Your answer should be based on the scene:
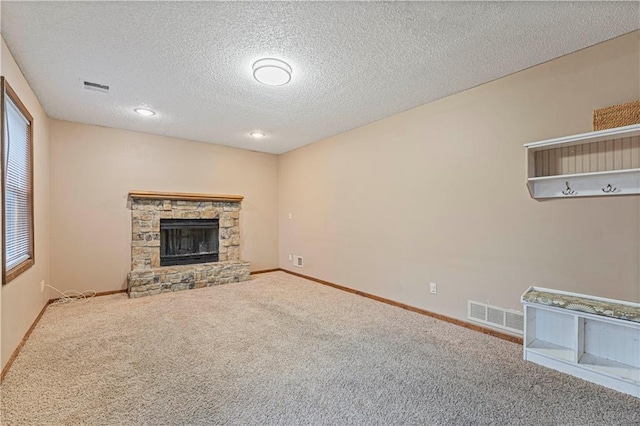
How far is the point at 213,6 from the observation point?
1.94 meters

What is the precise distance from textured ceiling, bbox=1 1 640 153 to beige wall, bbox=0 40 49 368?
0.53ft

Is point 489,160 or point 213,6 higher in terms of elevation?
point 213,6

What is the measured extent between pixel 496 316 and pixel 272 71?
3.12m

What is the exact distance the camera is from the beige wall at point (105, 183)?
13.8 ft

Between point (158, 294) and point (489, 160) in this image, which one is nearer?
point (489, 160)

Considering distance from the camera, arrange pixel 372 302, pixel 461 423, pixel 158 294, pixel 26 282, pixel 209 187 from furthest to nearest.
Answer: pixel 209 187
pixel 158 294
pixel 372 302
pixel 26 282
pixel 461 423

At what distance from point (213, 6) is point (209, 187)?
12.7 feet

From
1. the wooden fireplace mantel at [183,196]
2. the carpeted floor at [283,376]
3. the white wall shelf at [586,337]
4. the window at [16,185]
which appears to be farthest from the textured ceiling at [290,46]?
the carpeted floor at [283,376]

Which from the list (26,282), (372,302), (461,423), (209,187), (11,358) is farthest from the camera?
(209,187)

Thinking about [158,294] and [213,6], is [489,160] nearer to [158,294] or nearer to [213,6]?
[213,6]

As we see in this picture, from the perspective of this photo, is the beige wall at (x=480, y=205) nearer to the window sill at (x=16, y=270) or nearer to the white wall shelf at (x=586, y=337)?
the white wall shelf at (x=586, y=337)

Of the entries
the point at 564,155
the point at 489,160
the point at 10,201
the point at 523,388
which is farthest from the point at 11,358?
the point at 564,155

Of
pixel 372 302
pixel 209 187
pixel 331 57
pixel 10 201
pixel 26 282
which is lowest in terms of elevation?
pixel 372 302

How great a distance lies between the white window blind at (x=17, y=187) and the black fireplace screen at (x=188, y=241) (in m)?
1.94
